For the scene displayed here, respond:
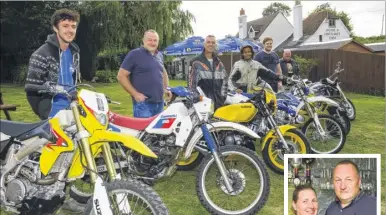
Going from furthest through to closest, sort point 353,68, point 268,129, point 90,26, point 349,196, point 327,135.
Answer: point 90,26
point 353,68
point 327,135
point 268,129
point 349,196

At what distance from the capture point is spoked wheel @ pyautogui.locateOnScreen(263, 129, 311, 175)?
367 cm

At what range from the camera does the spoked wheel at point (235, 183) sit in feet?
9.15

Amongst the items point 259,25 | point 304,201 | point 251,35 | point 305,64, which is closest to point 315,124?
point 304,201

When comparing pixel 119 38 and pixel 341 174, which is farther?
pixel 119 38

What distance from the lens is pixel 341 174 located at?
5.82ft

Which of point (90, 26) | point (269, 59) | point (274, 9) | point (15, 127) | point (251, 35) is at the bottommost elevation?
point (15, 127)

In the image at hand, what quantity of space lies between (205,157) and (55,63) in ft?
3.95

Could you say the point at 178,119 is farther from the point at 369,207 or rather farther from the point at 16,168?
the point at 369,207

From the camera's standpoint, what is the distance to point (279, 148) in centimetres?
365

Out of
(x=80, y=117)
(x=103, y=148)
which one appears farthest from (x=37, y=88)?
(x=103, y=148)

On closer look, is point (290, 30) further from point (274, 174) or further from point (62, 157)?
point (62, 157)

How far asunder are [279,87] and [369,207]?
3.77m

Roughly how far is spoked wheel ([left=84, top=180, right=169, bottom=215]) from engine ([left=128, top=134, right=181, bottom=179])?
2.44 ft

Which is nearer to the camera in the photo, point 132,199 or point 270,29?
point 132,199
